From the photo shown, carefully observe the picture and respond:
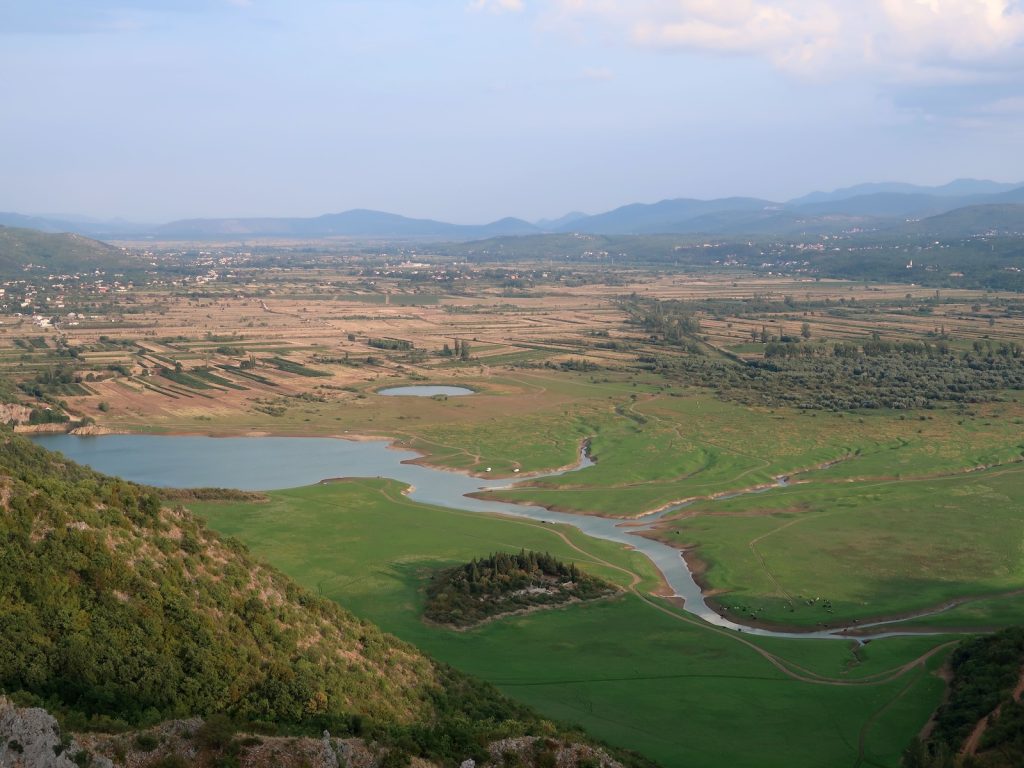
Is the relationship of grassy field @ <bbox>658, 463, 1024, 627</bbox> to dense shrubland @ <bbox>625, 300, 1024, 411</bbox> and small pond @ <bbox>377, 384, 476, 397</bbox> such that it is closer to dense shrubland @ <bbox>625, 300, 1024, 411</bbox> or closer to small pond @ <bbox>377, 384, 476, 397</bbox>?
dense shrubland @ <bbox>625, 300, 1024, 411</bbox>

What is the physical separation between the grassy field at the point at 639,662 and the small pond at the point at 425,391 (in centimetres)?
4077

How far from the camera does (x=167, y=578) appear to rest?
88.2 ft

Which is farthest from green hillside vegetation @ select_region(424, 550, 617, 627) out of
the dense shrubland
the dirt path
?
the dense shrubland

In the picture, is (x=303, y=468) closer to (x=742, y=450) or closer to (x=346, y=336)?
(x=742, y=450)

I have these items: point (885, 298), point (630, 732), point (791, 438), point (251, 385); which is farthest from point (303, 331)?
point (630, 732)

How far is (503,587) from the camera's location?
1649 inches

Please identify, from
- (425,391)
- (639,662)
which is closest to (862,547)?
(639,662)

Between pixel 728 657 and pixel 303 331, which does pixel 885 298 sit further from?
pixel 728 657

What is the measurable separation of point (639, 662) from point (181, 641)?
658 inches

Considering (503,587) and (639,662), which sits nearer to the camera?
(639,662)

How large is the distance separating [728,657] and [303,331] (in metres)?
105

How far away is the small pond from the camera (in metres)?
91.6

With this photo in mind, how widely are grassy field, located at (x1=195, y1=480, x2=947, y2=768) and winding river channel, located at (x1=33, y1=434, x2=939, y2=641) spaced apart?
2.99m

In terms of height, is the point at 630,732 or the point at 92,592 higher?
the point at 92,592
